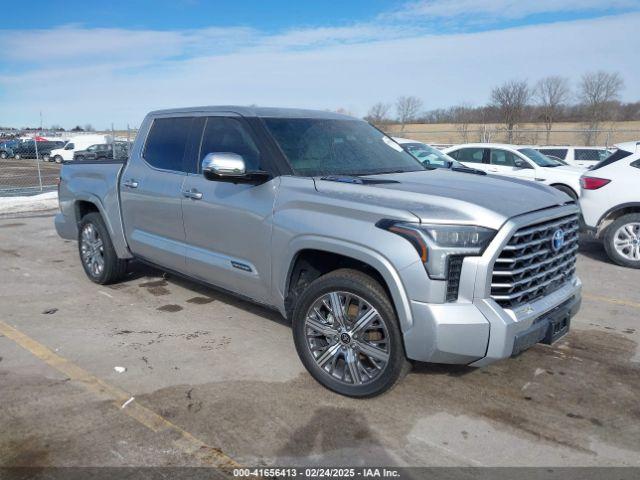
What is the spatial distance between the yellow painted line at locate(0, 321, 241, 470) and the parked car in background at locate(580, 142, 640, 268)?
6458 mm

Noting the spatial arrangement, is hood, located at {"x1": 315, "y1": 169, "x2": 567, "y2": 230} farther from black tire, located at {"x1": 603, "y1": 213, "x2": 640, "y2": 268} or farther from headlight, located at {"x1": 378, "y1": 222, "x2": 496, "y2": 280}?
black tire, located at {"x1": 603, "y1": 213, "x2": 640, "y2": 268}

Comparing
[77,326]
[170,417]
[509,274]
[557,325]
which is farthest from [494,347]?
[77,326]

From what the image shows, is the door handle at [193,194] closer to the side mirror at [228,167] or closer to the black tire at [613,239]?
the side mirror at [228,167]

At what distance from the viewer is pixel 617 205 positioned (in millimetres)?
7422

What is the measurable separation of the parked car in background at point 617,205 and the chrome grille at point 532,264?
4156mm

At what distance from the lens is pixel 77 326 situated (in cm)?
495

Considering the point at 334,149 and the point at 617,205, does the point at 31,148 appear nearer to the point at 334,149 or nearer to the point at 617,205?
the point at 617,205

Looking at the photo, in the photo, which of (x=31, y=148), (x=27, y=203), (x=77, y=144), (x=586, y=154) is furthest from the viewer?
(x=31, y=148)

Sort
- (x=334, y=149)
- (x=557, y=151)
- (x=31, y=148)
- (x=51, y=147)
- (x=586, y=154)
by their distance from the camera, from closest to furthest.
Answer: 1. (x=334, y=149)
2. (x=586, y=154)
3. (x=557, y=151)
4. (x=51, y=147)
5. (x=31, y=148)

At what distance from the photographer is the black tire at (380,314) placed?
10.8 feet

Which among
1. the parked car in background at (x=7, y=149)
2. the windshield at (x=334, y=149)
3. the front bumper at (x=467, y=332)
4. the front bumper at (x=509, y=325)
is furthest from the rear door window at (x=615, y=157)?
the parked car in background at (x=7, y=149)

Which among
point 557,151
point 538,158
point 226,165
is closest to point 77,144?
point 557,151

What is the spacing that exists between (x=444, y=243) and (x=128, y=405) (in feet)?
7.25

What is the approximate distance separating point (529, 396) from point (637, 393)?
75 cm
